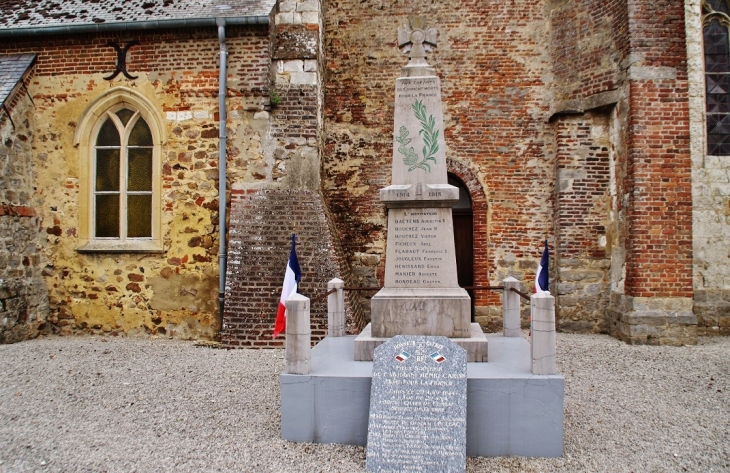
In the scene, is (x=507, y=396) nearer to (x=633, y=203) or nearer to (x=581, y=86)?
(x=633, y=203)

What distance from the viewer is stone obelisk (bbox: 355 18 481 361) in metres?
5.22

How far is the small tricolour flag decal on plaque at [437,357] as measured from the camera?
4176 millimetres

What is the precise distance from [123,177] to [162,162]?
795mm

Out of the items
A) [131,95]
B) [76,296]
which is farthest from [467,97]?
[76,296]

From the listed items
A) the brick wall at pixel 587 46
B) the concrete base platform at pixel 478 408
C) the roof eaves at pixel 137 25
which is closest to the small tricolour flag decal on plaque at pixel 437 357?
the concrete base platform at pixel 478 408

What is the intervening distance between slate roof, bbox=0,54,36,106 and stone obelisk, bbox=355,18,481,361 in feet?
21.4

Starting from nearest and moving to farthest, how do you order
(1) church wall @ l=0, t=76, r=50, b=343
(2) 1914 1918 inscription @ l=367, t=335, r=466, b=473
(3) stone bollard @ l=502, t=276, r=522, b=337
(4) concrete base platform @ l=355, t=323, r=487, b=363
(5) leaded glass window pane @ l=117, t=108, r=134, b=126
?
1. (2) 1914 1918 inscription @ l=367, t=335, r=466, b=473
2. (4) concrete base platform @ l=355, t=323, r=487, b=363
3. (3) stone bollard @ l=502, t=276, r=522, b=337
4. (1) church wall @ l=0, t=76, r=50, b=343
5. (5) leaded glass window pane @ l=117, t=108, r=134, b=126

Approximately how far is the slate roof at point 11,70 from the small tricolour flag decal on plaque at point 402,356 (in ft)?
24.9

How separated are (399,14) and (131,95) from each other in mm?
5045

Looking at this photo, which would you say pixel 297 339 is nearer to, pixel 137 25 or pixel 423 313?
pixel 423 313

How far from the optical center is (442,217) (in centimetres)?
540

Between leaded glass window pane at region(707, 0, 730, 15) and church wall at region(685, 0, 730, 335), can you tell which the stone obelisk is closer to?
church wall at region(685, 0, 730, 335)

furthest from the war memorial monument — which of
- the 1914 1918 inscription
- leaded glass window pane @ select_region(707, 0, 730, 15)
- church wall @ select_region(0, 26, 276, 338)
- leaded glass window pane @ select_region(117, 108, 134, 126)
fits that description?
leaded glass window pane @ select_region(707, 0, 730, 15)

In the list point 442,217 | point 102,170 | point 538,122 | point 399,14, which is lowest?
point 442,217
